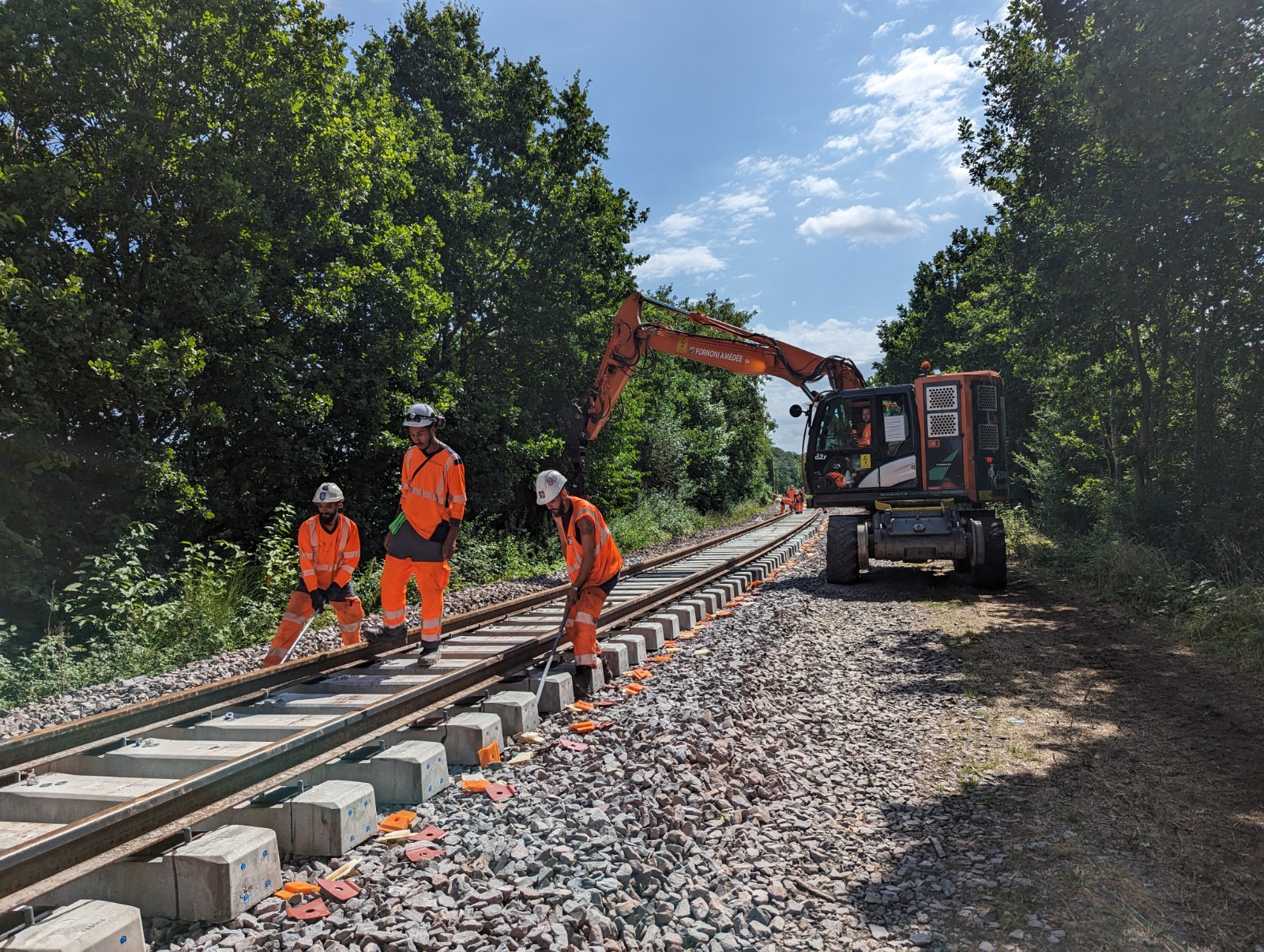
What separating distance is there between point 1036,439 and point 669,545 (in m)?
11.8

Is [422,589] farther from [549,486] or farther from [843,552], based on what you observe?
[843,552]

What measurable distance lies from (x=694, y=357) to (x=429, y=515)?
338 inches

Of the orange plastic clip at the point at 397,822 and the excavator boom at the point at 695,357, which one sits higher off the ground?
the excavator boom at the point at 695,357

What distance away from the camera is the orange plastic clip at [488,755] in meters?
4.45

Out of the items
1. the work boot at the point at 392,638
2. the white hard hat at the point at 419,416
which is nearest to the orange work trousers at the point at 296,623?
the work boot at the point at 392,638

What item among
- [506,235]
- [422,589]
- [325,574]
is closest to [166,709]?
[422,589]

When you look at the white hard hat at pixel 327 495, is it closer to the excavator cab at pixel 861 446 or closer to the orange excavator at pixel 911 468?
the orange excavator at pixel 911 468

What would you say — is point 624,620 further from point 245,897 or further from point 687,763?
point 245,897

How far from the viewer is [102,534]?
370 inches

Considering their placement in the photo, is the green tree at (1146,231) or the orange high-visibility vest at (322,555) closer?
the orange high-visibility vest at (322,555)

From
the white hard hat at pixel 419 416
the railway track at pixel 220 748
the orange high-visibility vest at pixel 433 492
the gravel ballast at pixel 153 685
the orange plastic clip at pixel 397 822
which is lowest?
the gravel ballast at pixel 153 685

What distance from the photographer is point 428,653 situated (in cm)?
641

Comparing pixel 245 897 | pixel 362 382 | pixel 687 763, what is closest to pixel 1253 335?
pixel 687 763

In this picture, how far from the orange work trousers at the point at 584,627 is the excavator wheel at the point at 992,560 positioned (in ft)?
28.7
